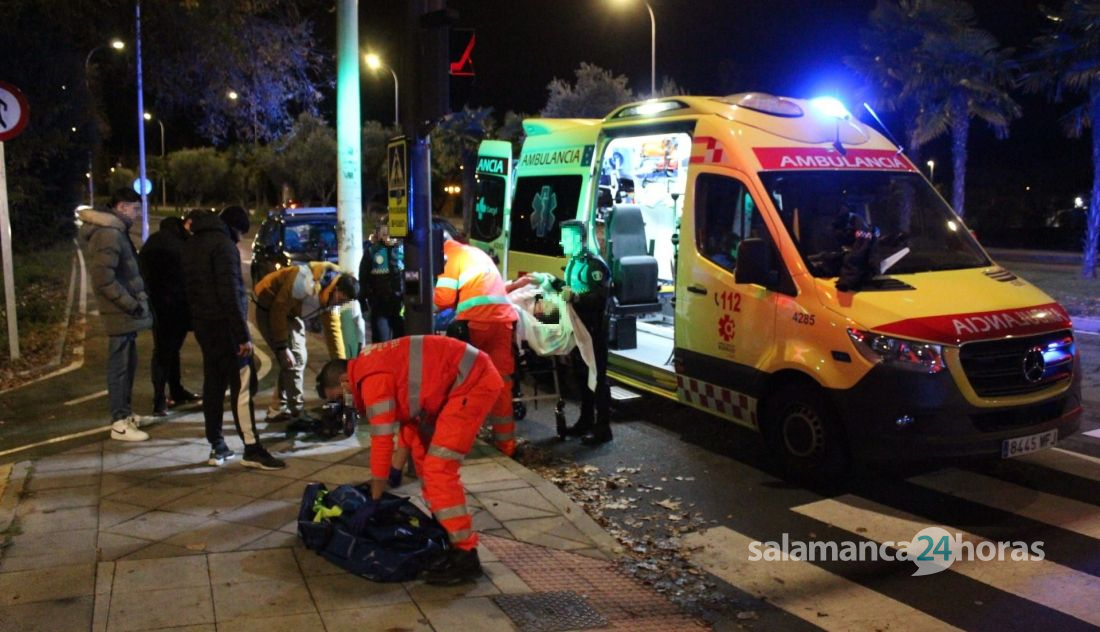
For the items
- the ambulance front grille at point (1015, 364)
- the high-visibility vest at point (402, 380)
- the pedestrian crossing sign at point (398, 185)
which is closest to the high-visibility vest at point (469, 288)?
the pedestrian crossing sign at point (398, 185)

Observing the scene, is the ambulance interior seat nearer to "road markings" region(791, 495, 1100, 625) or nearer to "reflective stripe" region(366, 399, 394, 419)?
"road markings" region(791, 495, 1100, 625)

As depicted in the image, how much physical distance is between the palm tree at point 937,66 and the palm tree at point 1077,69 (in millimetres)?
1135

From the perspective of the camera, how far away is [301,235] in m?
14.8

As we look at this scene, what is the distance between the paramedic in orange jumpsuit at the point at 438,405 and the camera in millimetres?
4668

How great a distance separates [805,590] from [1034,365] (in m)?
2.42

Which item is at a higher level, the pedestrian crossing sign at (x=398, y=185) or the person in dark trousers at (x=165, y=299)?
the pedestrian crossing sign at (x=398, y=185)

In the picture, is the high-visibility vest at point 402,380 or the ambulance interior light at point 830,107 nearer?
the high-visibility vest at point 402,380

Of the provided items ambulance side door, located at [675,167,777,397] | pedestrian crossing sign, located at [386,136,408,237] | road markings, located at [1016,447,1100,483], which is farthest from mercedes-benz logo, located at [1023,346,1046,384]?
pedestrian crossing sign, located at [386,136,408,237]

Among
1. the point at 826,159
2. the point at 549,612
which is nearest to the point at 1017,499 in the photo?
the point at 826,159

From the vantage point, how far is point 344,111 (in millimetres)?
9859

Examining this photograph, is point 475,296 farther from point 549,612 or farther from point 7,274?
point 7,274

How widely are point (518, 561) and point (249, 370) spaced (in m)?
2.74

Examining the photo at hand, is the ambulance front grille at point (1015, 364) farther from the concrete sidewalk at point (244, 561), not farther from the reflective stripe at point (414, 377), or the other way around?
the reflective stripe at point (414, 377)

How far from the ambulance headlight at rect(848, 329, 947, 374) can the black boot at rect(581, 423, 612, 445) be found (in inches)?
101
